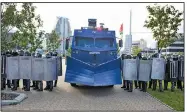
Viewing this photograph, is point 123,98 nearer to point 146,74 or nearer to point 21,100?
point 146,74

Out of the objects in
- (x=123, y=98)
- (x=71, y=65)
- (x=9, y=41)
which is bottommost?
(x=123, y=98)

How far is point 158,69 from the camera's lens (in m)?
14.2

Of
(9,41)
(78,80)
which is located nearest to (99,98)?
(78,80)

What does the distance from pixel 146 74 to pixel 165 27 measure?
4.29m

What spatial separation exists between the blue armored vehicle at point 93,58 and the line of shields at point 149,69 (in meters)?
0.45

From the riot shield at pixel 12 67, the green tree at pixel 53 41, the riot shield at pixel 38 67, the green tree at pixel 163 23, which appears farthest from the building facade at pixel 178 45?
the green tree at pixel 53 41

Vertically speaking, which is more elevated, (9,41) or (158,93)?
(9,41)

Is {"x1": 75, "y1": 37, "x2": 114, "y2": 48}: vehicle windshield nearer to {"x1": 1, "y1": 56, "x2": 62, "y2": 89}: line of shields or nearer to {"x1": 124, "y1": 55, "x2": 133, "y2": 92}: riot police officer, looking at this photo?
{"x1": 124, "y1": 55, "x2": 133, "y2": 92}: riot police officer

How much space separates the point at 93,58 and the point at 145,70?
2.20 m

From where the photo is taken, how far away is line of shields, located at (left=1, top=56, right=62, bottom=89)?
13.6 meters

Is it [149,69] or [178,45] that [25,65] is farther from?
[178,45]

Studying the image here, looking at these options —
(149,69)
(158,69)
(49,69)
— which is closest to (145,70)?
(149,69)

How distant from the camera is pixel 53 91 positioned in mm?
14000

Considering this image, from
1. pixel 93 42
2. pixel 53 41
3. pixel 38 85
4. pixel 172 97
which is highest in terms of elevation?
pixel 53 41
